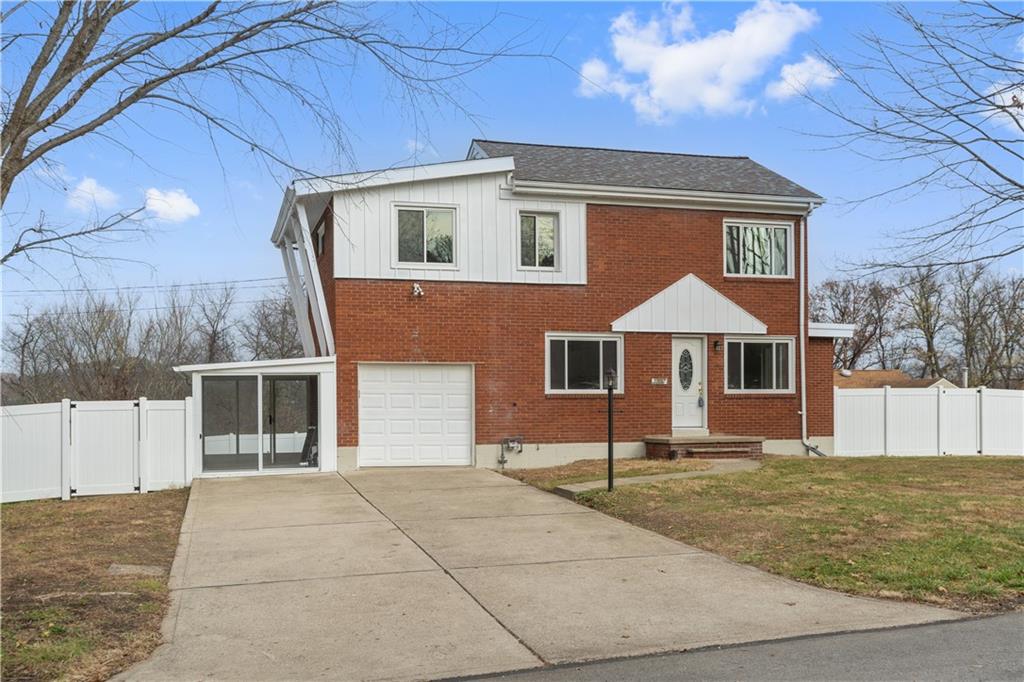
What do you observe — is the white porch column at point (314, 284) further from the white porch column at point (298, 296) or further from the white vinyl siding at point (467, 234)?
the white porch column at point (298, 296)

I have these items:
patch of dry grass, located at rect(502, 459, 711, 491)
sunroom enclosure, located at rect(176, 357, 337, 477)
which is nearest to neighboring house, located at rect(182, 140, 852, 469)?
sunroom enclosure, located at rect(176, 357, 337, 477)

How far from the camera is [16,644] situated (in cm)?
577

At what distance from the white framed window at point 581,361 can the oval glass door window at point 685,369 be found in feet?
4.94

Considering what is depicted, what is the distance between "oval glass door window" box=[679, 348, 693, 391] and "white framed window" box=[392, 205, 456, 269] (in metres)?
5.61

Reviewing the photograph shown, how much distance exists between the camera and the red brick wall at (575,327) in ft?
56.5

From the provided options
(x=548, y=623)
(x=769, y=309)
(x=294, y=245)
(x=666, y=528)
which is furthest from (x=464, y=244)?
(x=548, y=623)

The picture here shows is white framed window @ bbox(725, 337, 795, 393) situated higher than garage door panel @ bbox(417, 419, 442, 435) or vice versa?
white framed window @ bbox(725, 337, 795, 393)

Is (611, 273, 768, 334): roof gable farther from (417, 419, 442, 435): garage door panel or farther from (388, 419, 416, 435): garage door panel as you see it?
(388, 419, 416, 435): garage door panel

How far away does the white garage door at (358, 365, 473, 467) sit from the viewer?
56.6 ft

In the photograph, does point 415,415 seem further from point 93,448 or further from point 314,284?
point 93,448

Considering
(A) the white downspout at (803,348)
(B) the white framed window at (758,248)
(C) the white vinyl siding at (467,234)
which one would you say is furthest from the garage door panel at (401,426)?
(A) the white downspout at (803,348)

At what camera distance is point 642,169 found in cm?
2031

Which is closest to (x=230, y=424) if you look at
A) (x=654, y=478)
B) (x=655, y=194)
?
(x=654, y=478)

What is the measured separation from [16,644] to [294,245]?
1589 cm
